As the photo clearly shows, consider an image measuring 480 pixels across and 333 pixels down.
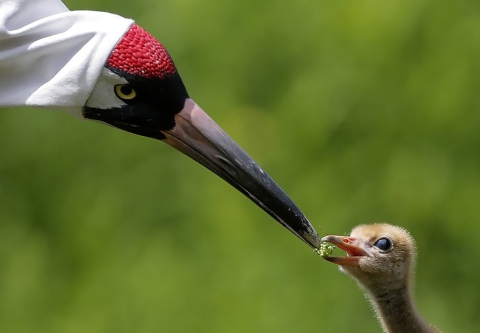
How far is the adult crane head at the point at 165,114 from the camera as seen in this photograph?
2.26 meters

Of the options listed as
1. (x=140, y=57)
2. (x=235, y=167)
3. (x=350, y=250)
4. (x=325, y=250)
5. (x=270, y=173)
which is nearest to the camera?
(x=140, y=57)

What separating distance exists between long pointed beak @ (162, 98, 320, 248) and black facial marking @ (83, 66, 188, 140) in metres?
0.04

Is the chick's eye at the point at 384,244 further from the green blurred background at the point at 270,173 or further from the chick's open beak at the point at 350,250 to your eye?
the green blurred background at the point at 270,173

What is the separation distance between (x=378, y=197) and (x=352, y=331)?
53 centimetres

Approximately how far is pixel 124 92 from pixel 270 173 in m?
1.92

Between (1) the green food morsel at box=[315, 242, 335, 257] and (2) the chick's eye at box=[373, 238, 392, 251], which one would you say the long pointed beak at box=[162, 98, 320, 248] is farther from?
(2) the chick's eye at box=[373, 238, 392, 251]

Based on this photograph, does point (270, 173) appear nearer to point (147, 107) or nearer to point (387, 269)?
point (387, 269)

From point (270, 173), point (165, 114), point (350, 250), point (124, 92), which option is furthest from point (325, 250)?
point (270, 173)

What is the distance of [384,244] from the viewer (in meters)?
2.74

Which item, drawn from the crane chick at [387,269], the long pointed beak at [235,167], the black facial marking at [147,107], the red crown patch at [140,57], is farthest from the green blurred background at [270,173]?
the red crown patch at [140,57]

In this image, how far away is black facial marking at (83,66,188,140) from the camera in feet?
7.51

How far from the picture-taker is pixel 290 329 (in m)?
3.85

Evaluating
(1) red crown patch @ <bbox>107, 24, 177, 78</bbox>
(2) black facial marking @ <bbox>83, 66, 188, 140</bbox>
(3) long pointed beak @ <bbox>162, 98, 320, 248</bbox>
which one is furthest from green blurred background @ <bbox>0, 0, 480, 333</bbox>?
(1) red crown patch @ <bbox>107, 24, 177, 78</bbox>

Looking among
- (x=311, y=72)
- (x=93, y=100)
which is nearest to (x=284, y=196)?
(x=93, y=100)
